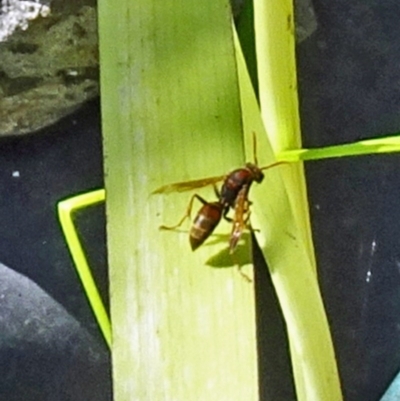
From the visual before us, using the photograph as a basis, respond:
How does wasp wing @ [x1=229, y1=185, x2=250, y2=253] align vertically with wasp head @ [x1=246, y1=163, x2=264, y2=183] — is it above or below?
below

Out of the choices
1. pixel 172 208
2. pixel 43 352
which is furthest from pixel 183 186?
pixel 43 352

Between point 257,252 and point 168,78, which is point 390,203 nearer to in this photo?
point 257,252

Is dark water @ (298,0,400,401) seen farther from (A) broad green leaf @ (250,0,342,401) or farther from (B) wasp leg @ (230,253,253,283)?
(B) wasp leg @ (230,253,253,283)

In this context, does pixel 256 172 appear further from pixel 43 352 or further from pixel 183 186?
pixel 43 352

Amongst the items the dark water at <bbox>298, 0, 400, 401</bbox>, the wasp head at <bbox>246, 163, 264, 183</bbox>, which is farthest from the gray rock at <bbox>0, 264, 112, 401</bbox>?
the wasp head at <bbox>246, 163, 264, 183</bbox>

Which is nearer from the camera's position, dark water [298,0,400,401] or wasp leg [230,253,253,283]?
wasp leg [230,253,253,283]

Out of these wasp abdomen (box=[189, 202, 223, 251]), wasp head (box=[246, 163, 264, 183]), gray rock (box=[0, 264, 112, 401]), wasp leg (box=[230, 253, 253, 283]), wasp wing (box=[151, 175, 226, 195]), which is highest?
wasp head (box=[246, 163, 264, 183])

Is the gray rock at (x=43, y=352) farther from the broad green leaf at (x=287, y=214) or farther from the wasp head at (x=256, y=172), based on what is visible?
the wasp head at (x=256, y=172)

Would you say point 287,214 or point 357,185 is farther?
point 357,185
